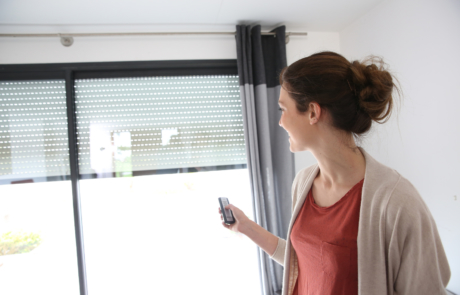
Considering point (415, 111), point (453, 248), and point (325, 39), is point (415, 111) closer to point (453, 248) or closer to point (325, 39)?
point (453, 248)

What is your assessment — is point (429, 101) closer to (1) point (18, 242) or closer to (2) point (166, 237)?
(2) point (166, 237)

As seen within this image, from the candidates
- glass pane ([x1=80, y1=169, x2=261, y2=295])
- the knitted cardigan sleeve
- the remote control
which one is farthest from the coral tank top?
glass pane ([x1=80, y1=169, x2=261, y2=295])

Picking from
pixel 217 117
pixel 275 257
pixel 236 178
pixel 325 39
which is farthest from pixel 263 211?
pixel 325 39

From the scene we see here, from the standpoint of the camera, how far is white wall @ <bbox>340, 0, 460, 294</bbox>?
62.1 inches

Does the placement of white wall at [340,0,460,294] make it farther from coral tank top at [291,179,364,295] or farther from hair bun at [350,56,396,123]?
coral tank top at [291,179,364,295]

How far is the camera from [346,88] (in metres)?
0.85

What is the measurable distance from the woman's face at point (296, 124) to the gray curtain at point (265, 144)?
1206 millimetres

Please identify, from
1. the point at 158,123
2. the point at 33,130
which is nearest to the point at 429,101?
the point at 158,123

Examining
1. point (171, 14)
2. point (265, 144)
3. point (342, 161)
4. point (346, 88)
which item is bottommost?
point (342, 161)

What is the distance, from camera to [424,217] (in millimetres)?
697

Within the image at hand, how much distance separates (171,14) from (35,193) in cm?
177

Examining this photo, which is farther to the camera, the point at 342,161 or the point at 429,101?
the point at 429,101

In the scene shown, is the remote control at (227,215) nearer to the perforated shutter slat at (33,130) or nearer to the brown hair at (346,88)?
the brown hair at (346,88)

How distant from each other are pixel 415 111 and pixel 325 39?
105 centimetres
